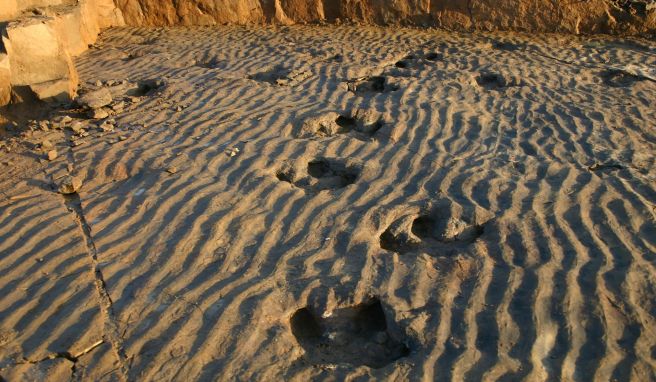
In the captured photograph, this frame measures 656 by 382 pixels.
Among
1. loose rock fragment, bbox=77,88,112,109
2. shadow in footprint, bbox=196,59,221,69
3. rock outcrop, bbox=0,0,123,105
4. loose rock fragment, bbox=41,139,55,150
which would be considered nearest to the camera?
loose rock fragment, bbox=41,139,55,150

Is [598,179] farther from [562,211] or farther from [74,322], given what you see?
[74,322]

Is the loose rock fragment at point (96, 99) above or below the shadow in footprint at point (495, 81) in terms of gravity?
above

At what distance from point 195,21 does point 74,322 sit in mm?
7833

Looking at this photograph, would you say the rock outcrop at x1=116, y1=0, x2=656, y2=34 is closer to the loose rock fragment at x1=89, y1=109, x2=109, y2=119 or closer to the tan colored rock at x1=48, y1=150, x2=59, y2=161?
the loose rock fragment at x1=89, y1=109, x2=109, y2=119

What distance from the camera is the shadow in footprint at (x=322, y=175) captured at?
14.9 ft

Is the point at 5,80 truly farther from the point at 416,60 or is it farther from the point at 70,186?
the point at 416,60

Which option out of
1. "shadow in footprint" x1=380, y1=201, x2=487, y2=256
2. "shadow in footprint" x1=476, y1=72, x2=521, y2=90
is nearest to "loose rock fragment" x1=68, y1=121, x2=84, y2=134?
"shadow in footprint" x1=380, y1=201, x2=487, y2=256

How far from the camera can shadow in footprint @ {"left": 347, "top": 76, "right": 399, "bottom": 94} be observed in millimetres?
6586

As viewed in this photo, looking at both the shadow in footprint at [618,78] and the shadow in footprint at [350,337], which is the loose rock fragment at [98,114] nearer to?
the shadow in footprint at [350,337]

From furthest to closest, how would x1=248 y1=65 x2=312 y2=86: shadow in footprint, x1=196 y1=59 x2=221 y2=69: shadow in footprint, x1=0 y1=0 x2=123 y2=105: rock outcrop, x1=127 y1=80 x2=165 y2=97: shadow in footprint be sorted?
x1=196 y1=59 x2=221 y2=69: shadow in footprint
x1=248 y1=65 x2=312 y2=86: shadow in footprint
x1=127 y1=80 x2=165 y2=97: shadow in footprint
x1=0 y1=0 x2=123 y2=105: rock outcrop

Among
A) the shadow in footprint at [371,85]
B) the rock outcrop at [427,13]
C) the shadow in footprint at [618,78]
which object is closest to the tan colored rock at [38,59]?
the shadow in footprint at [371,85]

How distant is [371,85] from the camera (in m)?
6.79

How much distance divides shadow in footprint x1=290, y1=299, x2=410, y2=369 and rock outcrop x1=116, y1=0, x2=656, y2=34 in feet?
23.9

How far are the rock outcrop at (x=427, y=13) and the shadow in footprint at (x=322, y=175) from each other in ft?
18.5
